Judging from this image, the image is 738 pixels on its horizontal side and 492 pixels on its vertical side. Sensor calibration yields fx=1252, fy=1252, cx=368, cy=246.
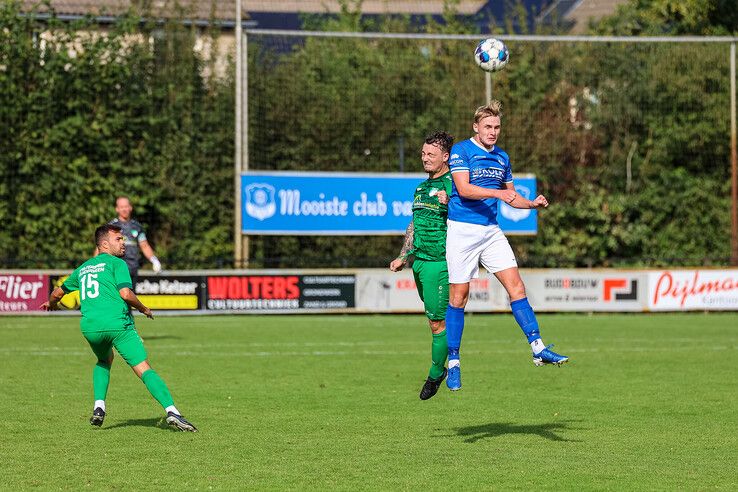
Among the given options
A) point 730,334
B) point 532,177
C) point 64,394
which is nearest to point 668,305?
point 532,177

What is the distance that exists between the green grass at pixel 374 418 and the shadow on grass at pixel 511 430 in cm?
2

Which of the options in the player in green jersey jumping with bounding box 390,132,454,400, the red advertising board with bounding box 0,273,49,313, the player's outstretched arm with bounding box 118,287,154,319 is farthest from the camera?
the red advertising board with bounding box 0,273,49,313

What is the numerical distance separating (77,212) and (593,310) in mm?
11783

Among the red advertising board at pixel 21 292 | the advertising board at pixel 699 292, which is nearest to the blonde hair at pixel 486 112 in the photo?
the red advertising board at pixel 21 292

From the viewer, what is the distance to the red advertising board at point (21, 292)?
83.1 feet

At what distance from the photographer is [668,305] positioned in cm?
2728

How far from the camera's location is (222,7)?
128 ft

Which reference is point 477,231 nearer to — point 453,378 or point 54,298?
point 453,378

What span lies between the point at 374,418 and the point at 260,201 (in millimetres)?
16700

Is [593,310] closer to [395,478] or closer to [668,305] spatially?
[668,305]

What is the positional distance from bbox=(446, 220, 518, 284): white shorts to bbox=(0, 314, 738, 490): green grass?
1.31 m

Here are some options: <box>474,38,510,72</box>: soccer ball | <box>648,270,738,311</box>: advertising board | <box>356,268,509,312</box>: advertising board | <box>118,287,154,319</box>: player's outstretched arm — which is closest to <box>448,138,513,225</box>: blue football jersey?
<box>118,287,154,319</box>: player's outstretched arm

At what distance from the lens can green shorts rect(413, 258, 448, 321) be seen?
10328mm

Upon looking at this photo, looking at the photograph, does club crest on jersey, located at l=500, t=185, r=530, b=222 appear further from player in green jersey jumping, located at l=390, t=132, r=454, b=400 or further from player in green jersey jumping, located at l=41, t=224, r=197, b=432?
player in green jersey jumping, located at l=41, t=224, r=197, b=432
